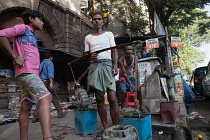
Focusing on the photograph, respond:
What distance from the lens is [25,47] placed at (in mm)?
2129

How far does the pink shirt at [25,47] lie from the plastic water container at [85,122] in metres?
1.03

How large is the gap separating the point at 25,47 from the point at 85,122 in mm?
1451

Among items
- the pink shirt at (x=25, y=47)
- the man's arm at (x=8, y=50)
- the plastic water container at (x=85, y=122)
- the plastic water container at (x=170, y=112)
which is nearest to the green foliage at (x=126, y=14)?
the plastic water container at (x=170, y=112)

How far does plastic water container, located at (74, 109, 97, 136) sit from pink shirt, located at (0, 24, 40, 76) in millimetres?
1033

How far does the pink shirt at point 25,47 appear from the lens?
2027 millimetres

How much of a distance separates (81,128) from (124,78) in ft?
8.12

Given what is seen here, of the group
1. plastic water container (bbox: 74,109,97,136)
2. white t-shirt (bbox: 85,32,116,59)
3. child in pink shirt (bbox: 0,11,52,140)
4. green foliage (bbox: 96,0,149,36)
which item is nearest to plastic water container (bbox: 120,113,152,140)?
plastic water container (bbox: 74,109,97,136)

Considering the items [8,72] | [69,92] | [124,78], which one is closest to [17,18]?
[8,72]

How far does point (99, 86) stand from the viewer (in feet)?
8.57

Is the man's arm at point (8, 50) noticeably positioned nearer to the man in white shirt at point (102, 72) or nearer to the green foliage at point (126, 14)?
the man in white shirt at point (102, 72)

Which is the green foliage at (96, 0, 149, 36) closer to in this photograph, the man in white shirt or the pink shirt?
the man in white shirt

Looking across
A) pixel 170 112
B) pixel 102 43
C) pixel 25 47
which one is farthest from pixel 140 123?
pixel 25 47

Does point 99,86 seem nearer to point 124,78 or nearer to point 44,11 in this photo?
point 124,78

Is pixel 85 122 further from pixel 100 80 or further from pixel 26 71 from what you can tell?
pixel 26 71
